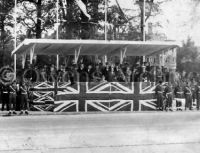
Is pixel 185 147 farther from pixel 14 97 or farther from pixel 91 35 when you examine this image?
pixel 91 35

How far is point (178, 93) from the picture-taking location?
877 inches

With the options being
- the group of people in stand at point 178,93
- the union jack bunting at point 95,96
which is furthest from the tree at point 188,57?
the union jack bunting at point 95,96

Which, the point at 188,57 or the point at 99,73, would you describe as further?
the point at 188,57

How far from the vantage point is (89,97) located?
798 inches

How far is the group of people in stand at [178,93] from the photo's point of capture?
837 inches

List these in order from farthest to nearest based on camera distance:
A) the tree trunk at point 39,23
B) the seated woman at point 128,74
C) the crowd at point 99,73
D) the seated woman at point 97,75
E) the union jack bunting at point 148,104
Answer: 1. the tree trunk at point 39,23
2. the seated woman at point 128,74
3. the union jack bunting at point 148,104
4. the seated woman at point 97,75
5. the crowd at point 99,73

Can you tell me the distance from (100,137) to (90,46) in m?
11.7

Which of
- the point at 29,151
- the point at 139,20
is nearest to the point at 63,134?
the point at 29,151

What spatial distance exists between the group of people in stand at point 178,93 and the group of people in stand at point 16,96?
20.5 ft

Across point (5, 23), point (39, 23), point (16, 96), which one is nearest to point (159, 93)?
point (16, 96)

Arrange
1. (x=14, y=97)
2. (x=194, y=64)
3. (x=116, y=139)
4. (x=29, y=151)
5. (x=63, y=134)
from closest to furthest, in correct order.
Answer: (x=29, y=151) → (x=116, y=139) → (x=63, y=134) → (x=14, y=97) → (x=194, y=64)

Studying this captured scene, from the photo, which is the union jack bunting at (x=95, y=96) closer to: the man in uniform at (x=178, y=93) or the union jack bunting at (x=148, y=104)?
the union jack bunting at (x=148, y=104)

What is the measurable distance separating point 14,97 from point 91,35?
1047 cm

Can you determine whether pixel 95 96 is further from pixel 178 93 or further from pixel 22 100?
pixel 178 93
